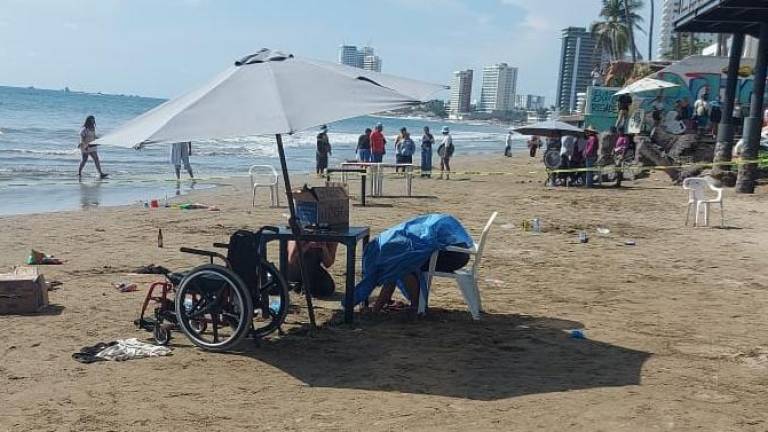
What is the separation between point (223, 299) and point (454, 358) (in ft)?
5.56

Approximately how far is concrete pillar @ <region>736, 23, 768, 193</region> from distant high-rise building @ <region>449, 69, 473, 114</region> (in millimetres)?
163971

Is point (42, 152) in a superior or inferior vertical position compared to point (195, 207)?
inferior

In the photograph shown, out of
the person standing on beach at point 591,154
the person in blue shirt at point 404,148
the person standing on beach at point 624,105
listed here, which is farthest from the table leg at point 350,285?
the person standing on beach at point 624,105

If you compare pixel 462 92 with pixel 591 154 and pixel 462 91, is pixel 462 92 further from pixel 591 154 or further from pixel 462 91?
pixel 591 154

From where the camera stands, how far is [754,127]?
56.9ft

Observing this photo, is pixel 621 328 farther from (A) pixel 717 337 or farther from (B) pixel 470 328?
(B) pixel 470 328

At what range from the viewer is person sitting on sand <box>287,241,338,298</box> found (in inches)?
276

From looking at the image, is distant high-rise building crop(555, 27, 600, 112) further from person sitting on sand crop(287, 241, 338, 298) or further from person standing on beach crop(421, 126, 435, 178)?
person sitting on sand crop(287, 241, 338, 298)

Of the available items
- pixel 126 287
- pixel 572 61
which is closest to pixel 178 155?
pixel 126 287

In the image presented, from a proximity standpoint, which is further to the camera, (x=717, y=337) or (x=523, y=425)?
(x=717, y=337)

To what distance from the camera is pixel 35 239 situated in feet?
32.8

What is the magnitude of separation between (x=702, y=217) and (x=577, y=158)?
24.4 feet

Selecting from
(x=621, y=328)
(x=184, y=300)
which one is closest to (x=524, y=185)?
(x=621, y=328)

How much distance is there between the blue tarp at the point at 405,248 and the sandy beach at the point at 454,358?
387mm
